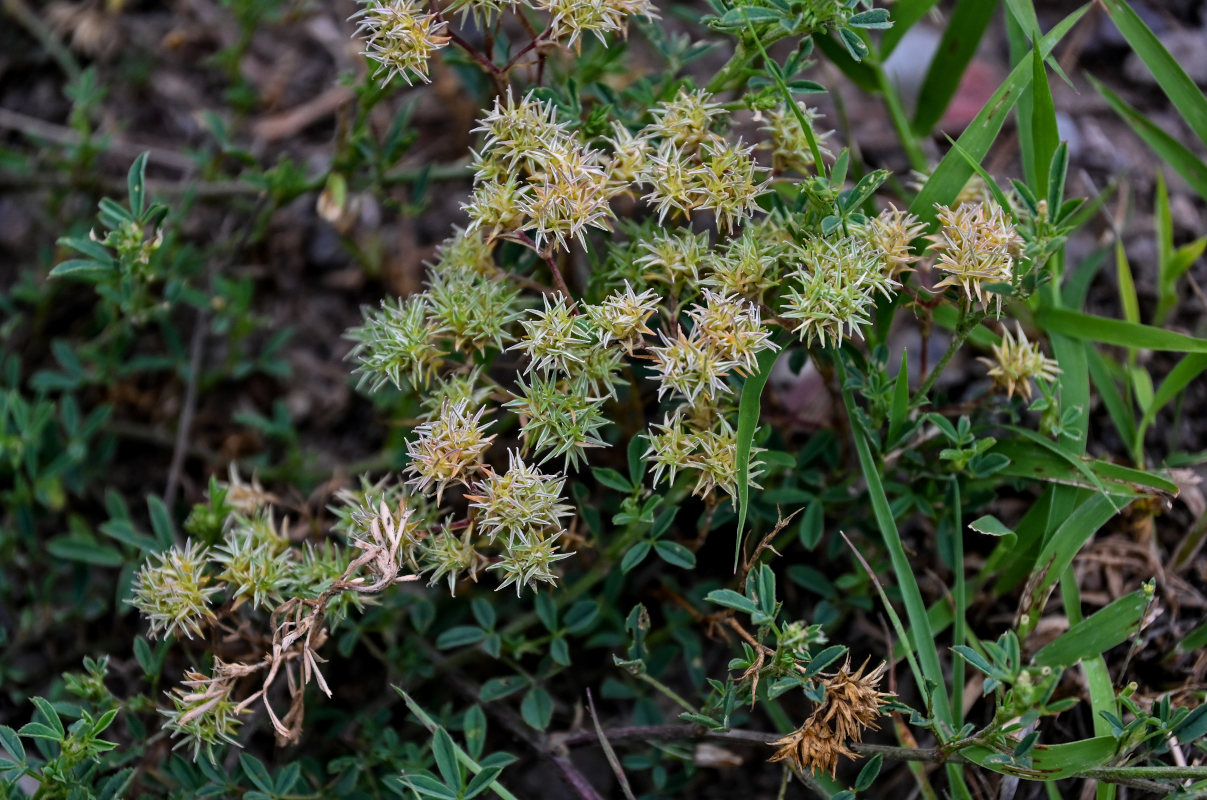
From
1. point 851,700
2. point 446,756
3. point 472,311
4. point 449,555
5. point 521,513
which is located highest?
point 472,311

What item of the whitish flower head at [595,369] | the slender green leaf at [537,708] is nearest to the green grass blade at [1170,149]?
the whitish flower head at [595,369]

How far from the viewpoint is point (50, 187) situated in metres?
3.10

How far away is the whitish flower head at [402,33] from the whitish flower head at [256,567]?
1.00 meters

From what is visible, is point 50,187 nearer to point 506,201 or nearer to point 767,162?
point 506,201

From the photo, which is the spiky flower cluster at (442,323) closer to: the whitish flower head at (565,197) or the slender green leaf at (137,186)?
the whitish flower head at (565,197)

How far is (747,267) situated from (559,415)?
459mm

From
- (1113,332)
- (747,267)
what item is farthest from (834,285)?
(1113,332)

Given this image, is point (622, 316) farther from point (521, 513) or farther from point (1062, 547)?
point (1062, 547)

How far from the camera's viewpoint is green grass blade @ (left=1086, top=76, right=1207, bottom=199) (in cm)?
244

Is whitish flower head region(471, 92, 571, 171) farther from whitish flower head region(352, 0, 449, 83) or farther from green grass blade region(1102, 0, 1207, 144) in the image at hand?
green grass blade region(1102, 0, 1207, 144)

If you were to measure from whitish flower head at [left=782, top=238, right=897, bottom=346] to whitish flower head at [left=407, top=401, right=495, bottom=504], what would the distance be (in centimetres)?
63

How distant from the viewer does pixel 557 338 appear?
1820 millimetres

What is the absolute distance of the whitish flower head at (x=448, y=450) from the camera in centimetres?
181

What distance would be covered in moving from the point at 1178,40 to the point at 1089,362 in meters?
1.54
